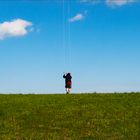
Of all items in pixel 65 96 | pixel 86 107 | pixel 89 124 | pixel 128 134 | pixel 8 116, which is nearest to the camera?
pixel 128 134

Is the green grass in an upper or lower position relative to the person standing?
lower

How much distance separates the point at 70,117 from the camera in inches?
1524

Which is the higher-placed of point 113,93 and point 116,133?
point 113,93

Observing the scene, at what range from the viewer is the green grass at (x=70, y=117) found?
1347 inches

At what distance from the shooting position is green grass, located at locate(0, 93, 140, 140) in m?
34.2

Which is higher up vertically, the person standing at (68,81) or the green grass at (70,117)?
the person standing at (68,81)

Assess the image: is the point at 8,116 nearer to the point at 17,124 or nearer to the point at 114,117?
the point at 17,124

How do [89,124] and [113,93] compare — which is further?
[113,93]

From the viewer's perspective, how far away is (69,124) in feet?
121

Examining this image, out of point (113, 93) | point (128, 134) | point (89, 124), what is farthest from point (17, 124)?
point (113, 93)

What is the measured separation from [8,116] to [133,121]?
31.1 feet

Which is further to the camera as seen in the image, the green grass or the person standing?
the person standing

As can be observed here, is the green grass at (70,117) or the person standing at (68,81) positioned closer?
the green grass at (70,117)

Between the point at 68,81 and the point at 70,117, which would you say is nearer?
the point at 70,117
